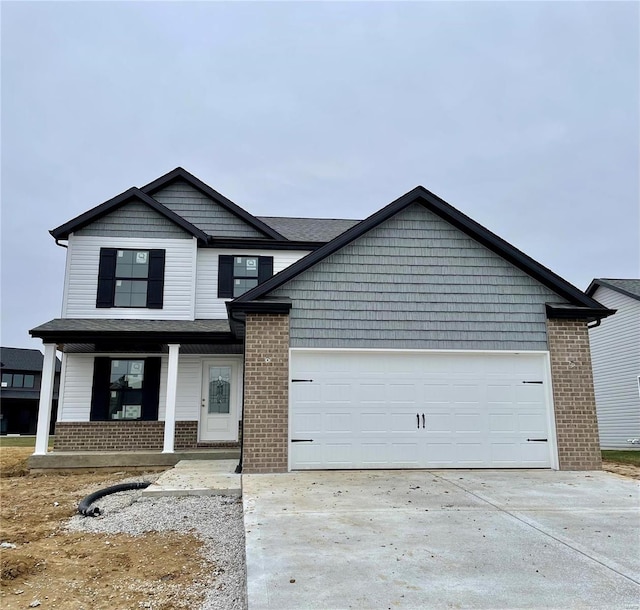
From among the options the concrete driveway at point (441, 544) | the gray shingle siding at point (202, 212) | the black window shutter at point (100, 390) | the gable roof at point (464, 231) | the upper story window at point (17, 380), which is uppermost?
the gray shingle siding at point (202, 212)

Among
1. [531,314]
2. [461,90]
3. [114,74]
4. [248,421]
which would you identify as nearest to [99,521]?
[248,421]

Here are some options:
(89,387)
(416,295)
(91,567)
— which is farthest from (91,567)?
(89,387)

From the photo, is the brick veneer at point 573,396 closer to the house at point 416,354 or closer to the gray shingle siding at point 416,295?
the house at point 416,354

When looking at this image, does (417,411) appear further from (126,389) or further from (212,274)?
(126,389)

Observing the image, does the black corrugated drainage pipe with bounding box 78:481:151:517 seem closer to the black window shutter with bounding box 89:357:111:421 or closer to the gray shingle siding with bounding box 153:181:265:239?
the black window shutter with bounding box 89:357:111:421

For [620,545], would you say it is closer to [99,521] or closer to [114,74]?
[99,521]

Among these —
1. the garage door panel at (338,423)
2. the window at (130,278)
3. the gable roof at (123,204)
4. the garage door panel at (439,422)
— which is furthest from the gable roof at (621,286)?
the window at (130,278)

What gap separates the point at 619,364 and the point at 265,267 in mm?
14029

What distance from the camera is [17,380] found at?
35031 millimetres

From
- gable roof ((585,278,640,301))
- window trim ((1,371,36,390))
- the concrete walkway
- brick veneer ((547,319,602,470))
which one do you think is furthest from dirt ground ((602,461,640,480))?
window trim ((1,371,36,390))

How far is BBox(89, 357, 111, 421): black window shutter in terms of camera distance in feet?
39.6

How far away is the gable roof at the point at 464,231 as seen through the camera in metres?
9.02

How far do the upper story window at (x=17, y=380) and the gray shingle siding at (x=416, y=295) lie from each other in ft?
110

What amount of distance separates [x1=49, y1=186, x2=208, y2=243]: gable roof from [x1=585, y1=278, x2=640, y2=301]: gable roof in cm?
1485
